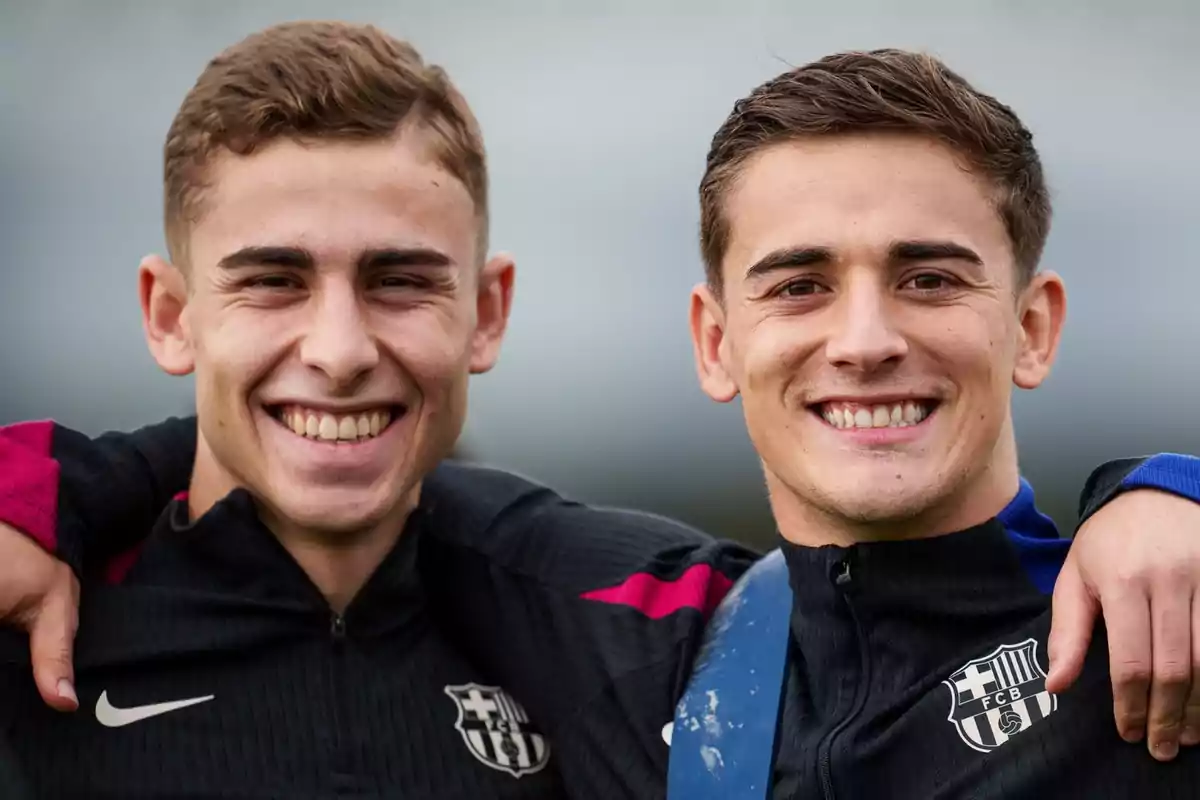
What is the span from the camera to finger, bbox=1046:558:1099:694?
8.52 feet

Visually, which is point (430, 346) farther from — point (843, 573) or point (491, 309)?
point (843, 573)

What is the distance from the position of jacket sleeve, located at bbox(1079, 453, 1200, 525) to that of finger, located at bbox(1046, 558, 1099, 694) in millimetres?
183

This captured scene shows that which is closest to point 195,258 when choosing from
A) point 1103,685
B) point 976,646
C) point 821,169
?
point 821,169

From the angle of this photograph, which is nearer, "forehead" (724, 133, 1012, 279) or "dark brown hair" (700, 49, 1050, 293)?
"forehead" (724, 133, 1012, 279)

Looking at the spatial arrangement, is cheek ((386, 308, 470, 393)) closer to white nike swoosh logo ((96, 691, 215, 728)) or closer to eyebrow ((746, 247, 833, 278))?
eyebrow ((746, 247, 833, 278))

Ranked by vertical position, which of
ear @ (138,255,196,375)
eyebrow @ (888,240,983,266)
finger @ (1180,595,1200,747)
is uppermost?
eyebrow @ (888,240,983,266)

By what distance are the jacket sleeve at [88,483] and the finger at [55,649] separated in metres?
0.14

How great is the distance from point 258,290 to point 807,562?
145cm

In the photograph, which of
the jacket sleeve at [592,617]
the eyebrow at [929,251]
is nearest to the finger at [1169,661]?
the eyebrow at [929,251]

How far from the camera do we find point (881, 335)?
295 centimetres

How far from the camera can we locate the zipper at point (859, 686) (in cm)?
289

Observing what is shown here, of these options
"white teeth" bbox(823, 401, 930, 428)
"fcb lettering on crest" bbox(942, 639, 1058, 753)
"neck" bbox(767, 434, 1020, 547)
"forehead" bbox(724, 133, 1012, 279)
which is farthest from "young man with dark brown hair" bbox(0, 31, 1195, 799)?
"forehead" bbox(724, 133, 1012, 279)

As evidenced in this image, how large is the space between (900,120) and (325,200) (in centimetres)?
135

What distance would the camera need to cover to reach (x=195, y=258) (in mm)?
3422
